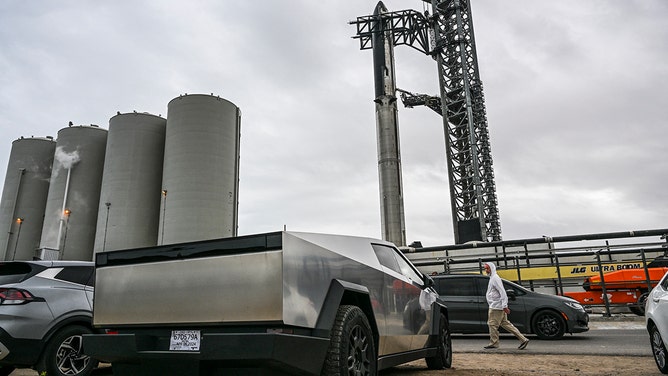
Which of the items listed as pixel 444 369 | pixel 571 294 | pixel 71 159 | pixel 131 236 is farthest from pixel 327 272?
pixel 71 159

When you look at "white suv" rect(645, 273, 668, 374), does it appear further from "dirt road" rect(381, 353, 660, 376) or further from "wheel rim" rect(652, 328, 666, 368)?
"dirt road" rect(381, 353, 660, 376)

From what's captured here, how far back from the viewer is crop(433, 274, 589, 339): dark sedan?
417 inches

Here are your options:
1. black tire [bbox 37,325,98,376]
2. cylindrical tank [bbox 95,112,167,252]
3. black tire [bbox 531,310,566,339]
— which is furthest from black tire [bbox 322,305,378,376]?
cylindrical tank [bbox 95,112,167,252]

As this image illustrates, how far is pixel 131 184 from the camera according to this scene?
3600cm

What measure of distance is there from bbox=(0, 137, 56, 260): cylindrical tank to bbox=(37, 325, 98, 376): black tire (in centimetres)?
4084

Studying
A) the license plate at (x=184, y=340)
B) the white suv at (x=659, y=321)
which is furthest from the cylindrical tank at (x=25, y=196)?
the white suv at (x=659, y=321)

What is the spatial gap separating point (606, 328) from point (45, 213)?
138 feet

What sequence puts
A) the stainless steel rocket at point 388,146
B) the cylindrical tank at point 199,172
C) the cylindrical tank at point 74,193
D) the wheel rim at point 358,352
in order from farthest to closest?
1. the stainless steel rocket at point 388,146
2. the cylindrical tank at point 74,193
3. the cylindrical tank at point 199,172
4. the wheel rim at point 358,352

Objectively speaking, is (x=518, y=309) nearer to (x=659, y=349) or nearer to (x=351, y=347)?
(x=659, y=349)

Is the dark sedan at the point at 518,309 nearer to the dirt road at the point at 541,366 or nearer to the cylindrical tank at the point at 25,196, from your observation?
the dirt road at the point at 541,366

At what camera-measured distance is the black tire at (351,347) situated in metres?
3.67

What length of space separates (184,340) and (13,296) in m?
3.06

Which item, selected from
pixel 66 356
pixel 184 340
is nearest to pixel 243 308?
pixel 184 340

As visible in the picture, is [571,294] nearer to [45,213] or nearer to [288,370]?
[288,370]
